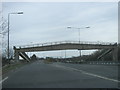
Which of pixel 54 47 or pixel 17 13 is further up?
pixel 17 13

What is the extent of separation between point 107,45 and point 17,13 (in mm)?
52922

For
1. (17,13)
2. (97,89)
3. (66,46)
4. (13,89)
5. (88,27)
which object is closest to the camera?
(97,89)

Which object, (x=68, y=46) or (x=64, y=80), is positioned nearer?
(x=64, y=80)

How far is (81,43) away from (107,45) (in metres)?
8.44

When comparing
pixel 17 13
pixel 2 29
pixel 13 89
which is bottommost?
pixel 13 89

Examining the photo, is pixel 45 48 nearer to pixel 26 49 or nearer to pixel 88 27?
pixel 26 49

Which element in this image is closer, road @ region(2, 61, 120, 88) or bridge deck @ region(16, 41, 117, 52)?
road @ region(2, 61, 120, 88)

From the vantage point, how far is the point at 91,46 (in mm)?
106000

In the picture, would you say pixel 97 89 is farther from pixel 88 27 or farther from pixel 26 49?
pixel 26 49

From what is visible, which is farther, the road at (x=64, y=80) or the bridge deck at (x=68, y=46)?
the bridge deck at (x=68, y=46)

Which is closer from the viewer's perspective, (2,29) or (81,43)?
(2,29)

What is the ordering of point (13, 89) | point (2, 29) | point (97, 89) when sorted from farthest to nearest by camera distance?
point (2, 29) → point (13, 89) → point (97, 89)

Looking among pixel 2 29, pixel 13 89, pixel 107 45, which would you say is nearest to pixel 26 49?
pixel 107 45

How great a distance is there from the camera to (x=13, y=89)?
1709 centimetres
